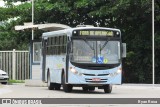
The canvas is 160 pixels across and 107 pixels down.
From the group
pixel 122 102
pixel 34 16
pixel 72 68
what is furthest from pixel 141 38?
pixel 122 102

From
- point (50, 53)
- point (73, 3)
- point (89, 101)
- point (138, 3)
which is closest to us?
point (89, 101)

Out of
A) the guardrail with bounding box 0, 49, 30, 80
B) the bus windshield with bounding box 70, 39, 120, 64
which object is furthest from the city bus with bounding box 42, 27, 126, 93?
the guardrail with bounding box 0, 49, 30, 80

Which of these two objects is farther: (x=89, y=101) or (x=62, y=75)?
(x=62, y=75)

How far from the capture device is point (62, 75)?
95.9 feet

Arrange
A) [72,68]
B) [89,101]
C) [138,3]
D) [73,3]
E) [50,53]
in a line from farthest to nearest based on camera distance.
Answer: [73,3] < [138,3] < [50,53] < [72,68] < [89,101]

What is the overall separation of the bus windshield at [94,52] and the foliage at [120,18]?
1435 centimetres

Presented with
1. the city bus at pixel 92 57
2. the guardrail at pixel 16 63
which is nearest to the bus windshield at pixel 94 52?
the city bus at pixel 92 57

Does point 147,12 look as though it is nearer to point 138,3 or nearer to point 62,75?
point 138,3

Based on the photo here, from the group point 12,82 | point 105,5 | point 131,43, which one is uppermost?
point 105,5

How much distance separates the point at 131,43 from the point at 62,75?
16.6 m

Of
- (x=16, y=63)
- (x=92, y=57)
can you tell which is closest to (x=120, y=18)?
(x=16, y=63)

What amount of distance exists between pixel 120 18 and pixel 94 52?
18222mm

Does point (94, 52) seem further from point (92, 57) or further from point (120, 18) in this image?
point (120, 18)

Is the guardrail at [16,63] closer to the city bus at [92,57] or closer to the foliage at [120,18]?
the foliage at [120,18]
